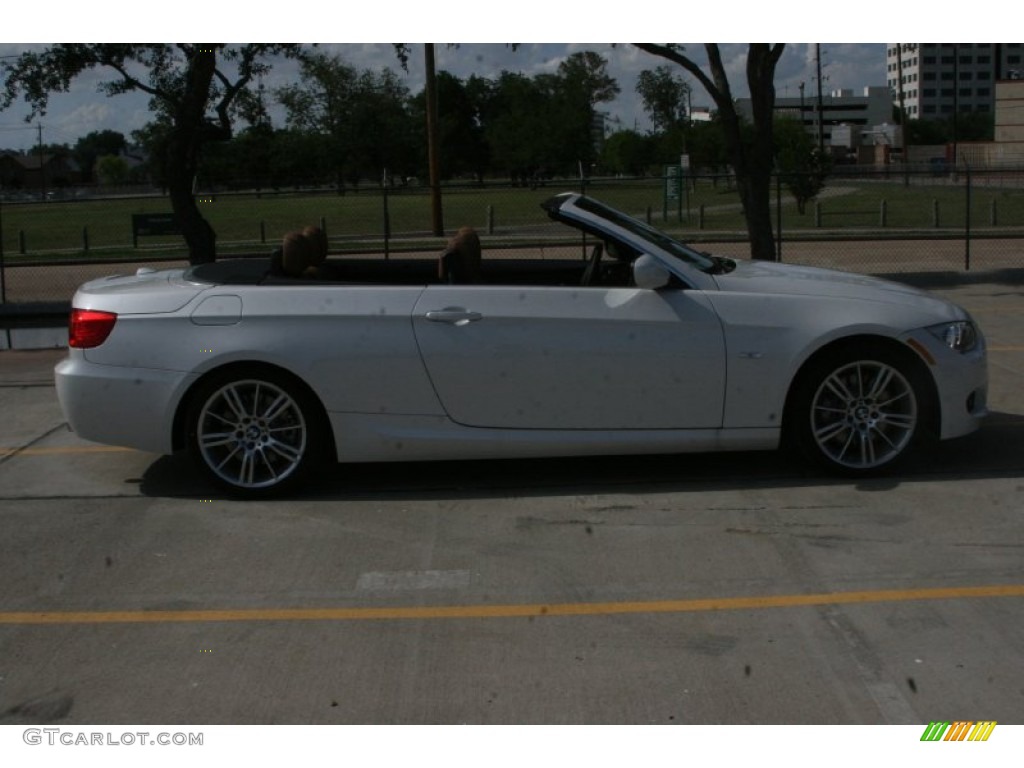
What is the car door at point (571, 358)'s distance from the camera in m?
6.44

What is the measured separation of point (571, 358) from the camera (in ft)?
21.1

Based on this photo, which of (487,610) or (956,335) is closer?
(487,610)

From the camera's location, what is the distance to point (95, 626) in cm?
493

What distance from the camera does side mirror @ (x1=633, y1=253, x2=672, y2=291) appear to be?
6.44 meters

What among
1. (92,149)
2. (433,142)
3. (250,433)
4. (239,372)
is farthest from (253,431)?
(92,149)

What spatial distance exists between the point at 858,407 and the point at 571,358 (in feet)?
4.92

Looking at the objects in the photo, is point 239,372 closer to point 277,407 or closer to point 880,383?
point 277,407

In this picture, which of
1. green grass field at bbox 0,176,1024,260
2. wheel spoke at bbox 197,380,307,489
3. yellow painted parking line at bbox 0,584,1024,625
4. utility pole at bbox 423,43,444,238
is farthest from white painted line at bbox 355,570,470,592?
utility pole at bbox 423,43,444,238

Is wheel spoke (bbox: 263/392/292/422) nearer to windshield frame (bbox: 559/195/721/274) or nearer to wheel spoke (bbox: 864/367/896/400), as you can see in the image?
windshield frame (bbox: 559/195/721/274)

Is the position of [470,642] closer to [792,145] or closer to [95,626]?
[95,626]

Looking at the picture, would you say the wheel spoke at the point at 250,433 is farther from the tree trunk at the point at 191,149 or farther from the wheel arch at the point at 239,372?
the tree trunk at the point at 191,149

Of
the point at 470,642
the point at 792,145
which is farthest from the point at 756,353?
the point at 792,145

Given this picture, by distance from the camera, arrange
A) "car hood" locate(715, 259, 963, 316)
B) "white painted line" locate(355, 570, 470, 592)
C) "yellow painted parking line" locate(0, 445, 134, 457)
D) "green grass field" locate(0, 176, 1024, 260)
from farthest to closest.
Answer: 1. "green grass field" locate(0, 176, 1024, 260)
2. "yellow painted parking line" locate(0, 445, 134, 457)
3. "car hood" locate(715, 259, 963, 316)
4. "white painted line" locate(355, 570, 470, 592)

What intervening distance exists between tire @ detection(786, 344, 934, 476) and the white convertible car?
10mm
